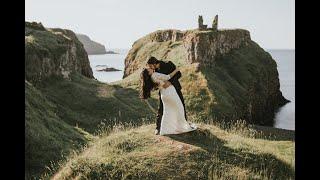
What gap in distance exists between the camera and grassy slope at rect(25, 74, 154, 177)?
2392 cm

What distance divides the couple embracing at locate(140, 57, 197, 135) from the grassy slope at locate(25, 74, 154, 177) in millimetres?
5128

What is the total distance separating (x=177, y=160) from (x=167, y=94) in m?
3.14

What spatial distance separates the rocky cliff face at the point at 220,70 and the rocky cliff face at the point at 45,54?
1234 cm

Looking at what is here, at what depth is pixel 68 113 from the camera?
118ft

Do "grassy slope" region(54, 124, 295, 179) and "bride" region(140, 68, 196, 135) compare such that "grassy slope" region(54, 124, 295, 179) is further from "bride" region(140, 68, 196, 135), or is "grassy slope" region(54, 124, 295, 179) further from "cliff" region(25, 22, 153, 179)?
"cliff" region(25, 22, 153, 179)

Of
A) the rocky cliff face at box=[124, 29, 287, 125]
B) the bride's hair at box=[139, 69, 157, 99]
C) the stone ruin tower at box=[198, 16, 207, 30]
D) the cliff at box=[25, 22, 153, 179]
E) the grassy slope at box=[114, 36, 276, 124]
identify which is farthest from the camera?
the stone ruin tower at box=[198, 16, 207, 30]

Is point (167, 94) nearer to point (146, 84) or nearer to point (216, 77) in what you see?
point (146, 84)

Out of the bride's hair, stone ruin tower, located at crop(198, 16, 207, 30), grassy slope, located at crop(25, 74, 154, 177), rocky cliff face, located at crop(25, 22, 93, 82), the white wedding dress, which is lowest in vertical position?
grassy slope, located at crop(25, 74, 154, 177)

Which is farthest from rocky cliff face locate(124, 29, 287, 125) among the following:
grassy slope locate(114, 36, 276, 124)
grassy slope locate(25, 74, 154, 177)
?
grassy slope locate(25, 74, 154, 177)

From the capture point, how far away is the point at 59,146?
25.0 m

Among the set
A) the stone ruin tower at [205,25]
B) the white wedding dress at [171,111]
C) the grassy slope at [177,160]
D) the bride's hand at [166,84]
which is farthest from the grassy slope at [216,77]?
the bride's hand at [166,84]

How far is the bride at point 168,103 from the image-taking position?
59.0ft
